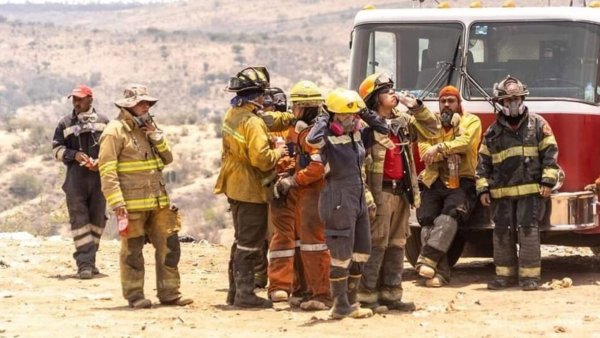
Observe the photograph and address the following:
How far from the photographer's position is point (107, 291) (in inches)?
478

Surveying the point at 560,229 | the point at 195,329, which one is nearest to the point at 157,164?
the point at 195,329

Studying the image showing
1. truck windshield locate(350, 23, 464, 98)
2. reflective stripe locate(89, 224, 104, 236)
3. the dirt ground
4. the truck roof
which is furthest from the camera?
reflective stripe locate(89, 224, 104, 236)

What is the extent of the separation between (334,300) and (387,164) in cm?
126

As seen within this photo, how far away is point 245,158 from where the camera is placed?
10.6 metres

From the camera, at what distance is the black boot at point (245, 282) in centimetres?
1067

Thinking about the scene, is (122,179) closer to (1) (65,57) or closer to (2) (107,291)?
(2) (107,291)

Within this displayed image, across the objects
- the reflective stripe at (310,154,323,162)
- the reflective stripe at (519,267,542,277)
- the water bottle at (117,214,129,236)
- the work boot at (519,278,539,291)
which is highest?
the reflective stripe at (310,154,323,162)

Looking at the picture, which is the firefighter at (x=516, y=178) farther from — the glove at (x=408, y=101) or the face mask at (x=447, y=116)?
the glove at (x=408, y=101)

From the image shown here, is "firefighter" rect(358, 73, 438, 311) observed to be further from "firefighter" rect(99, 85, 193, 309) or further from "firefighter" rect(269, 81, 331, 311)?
"firefighter" rect(99, 85, 193, 309)

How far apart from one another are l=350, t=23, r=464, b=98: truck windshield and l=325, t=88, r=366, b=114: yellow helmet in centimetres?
324

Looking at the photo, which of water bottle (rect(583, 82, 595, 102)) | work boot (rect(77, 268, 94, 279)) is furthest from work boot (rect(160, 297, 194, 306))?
water bottle (rect(583, 82, 595, 102))

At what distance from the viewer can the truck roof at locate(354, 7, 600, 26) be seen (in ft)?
40.7

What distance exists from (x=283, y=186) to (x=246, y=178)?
379 millimetres

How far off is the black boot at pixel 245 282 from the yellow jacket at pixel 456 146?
2.25 metres
